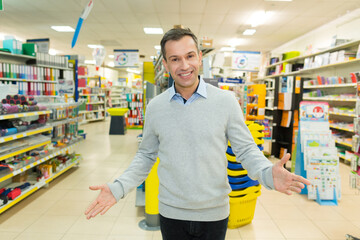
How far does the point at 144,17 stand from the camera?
25.9 feet

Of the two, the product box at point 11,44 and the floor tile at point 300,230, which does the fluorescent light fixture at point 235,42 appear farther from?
the floor tile at point 300,230

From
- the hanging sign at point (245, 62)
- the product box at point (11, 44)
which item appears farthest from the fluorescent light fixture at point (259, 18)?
the product box at point (11, 44)

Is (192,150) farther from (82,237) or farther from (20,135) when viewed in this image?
(20,135)

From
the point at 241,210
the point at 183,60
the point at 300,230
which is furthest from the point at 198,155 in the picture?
the point at 300,230

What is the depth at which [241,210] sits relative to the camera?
2.75 metres

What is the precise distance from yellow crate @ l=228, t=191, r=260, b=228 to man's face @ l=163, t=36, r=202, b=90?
6.21ft

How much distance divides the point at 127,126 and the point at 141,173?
9.06 m

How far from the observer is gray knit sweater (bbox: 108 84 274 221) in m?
1.13

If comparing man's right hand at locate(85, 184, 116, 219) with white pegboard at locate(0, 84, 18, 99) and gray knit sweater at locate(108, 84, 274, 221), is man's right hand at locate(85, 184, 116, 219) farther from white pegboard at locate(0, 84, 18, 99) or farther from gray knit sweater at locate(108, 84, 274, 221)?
white pegboard at locate(0, 84, 18, 99)

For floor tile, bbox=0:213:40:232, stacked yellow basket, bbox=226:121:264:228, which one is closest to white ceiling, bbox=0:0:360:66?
floor tile, bbox=0:213:40:232

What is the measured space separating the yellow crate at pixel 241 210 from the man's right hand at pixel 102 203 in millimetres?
1866

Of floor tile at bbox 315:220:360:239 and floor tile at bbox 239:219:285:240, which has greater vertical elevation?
floor tile at bbox 315:220:360:239

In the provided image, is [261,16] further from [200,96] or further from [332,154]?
[200,96]

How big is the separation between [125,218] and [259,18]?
23.5 feet
